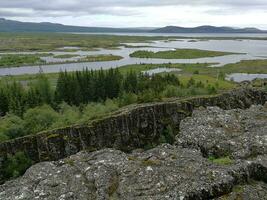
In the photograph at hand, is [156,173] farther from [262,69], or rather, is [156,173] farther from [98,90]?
[262,69]

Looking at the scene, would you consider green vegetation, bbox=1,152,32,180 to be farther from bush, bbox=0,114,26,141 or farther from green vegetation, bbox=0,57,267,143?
green vegetation, bbox=0,57,267,143

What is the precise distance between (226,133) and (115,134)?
14.5m

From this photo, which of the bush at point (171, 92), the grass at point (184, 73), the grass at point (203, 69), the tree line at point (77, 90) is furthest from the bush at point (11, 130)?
the grass at point (203, 69)

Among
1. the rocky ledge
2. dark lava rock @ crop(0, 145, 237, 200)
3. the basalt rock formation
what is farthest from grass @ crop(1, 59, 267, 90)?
dark lava rock @ crop(0, 145, 237, 200)

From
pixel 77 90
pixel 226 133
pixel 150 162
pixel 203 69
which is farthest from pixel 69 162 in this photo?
pixel 203 69

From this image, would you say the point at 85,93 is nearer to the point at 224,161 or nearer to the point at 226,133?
the point at 226,133

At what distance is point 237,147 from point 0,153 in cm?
2379

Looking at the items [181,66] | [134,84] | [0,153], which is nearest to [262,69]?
[181,66]

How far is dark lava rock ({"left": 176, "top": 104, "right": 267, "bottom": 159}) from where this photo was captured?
32409 millimetres

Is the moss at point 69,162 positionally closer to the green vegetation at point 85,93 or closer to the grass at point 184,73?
the green vegetation at point 85,93

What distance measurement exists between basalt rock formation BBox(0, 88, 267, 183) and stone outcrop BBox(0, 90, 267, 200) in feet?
34.3

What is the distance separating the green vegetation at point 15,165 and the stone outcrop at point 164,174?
30.5ft

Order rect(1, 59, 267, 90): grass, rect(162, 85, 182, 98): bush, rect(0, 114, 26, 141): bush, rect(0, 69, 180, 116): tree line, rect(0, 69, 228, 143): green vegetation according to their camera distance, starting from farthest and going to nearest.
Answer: rect(1, 59, 267, 90): grass → rect(0, 69, 180, 116): tree line → rect(162, 85, 182, 98): bush → rect(0, 69, 228, 143): green vegetation → rect(0, 114, 26, 141): bush

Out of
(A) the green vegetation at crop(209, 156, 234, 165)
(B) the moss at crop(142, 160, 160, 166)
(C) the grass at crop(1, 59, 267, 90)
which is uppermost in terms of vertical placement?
(B) the moss at crop(142, 160, 160, 166)
